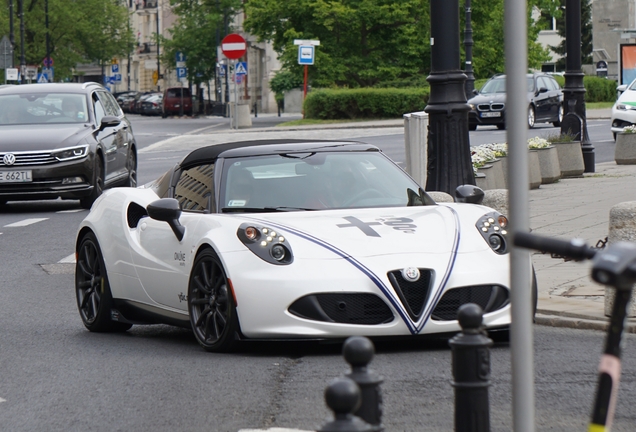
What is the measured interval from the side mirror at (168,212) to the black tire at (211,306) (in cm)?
41

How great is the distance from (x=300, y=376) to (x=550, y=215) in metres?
8.80

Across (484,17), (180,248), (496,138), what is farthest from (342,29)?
(180,248)

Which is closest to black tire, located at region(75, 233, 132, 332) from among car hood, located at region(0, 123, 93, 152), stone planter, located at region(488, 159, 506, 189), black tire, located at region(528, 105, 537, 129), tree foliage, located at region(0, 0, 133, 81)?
car hood, located at region(0, 123, 93, 152)

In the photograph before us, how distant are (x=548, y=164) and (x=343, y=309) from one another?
13.3 meters

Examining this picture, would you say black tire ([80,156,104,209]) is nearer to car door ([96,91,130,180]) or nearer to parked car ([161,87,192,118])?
car door ([96,91,130,180])

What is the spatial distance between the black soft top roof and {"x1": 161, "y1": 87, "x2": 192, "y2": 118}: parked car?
64.0 metres

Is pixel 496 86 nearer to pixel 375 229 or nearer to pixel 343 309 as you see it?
pixel 375 229

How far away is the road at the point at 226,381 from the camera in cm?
558

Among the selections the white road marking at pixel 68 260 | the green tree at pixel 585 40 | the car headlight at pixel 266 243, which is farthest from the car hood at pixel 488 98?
the green tree at pixel 585 40

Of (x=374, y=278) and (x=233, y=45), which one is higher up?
(x=233, y=45)

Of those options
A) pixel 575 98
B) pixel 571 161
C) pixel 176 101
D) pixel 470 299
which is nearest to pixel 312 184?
pixel 470 299

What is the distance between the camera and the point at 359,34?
5447 cm

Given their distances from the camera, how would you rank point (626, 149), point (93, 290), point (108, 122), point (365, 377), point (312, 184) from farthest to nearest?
point (626, 149), point (108, 122), point (93, 290), point (312, 184), point (365, 377)

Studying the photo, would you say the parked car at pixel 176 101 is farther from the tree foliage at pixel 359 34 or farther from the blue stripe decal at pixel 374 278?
the blue stripe decal at pixel 374 278
